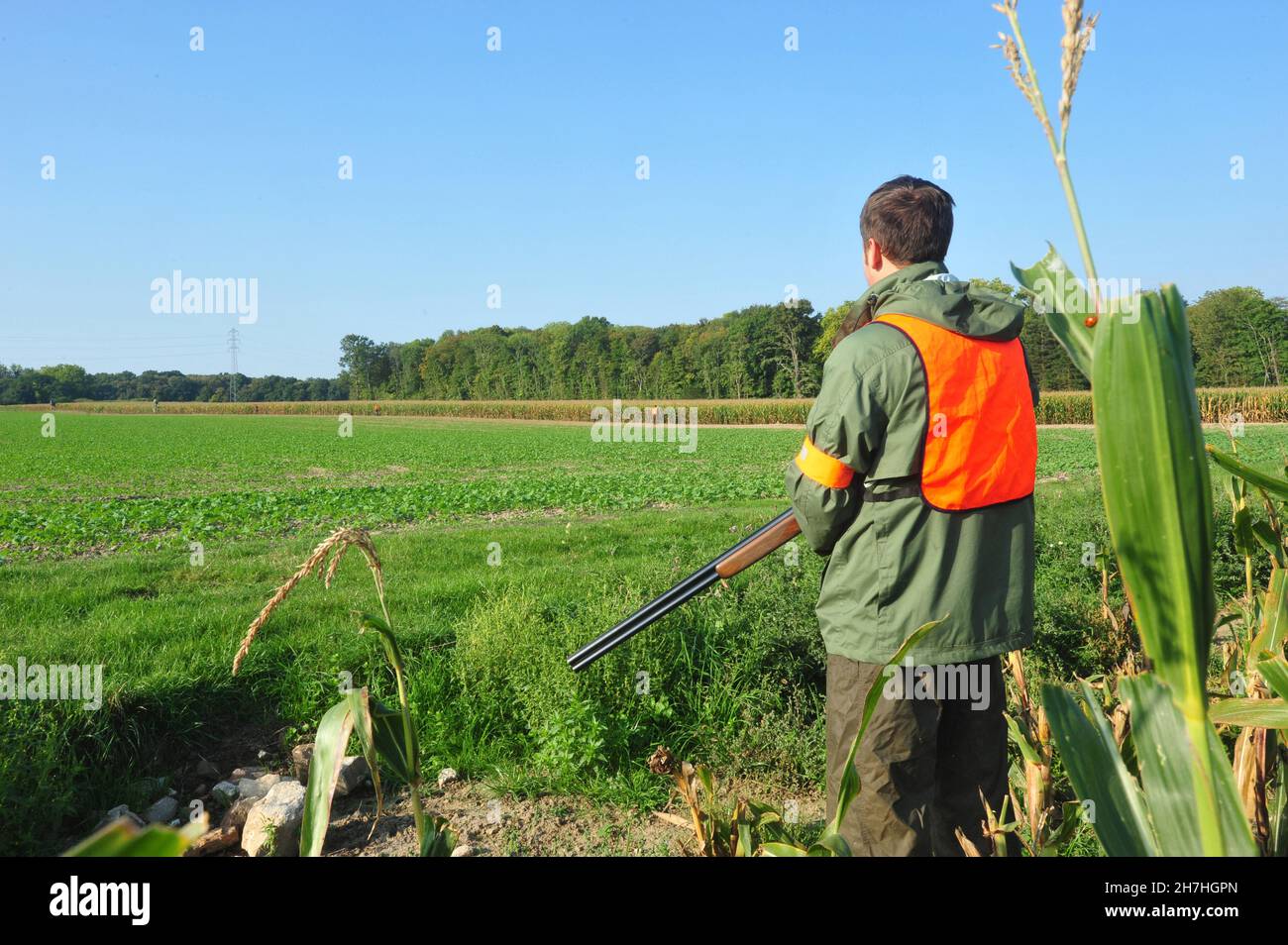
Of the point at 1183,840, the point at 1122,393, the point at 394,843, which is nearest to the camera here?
the point at 1122,393

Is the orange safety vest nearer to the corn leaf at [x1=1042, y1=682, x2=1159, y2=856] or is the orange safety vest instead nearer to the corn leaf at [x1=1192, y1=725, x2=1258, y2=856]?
the corn leaf at [x1=1042, y1=682, x2=1159, y2=856]

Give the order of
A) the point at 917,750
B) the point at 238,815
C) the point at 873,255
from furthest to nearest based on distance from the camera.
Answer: the point at 238,815
the point at 873,255
the point at 917,750

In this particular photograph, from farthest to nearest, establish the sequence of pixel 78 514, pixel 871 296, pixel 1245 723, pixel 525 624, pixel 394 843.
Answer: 1. pixel 78 514
2. pixel 525 624
3. pixel 394 843
4. pixel 871 296
5. pixel 1245 723

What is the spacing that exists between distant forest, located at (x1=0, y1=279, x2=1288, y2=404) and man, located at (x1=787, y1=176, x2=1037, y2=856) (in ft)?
208

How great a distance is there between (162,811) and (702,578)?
2.61 metres

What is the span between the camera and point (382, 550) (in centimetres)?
842

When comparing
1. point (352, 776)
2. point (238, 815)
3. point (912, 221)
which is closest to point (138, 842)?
point (912, 221)

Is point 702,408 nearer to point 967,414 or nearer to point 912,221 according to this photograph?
point 912,221

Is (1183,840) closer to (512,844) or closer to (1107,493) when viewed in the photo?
(1107,493)

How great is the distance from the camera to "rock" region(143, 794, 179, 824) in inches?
138

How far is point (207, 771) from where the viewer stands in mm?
3885

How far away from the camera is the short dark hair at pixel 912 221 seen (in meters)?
2.56
